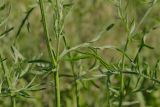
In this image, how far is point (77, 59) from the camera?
174 centimetres

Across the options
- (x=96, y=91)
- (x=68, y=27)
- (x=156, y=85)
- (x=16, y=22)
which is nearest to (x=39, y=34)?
(x=16, y=22)

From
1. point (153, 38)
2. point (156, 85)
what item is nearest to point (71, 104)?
point (156, 85)

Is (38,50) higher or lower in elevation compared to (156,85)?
lower

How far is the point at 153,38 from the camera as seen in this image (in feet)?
15.5

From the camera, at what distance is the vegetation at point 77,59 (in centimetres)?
177

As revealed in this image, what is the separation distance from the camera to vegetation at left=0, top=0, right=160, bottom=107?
1.77 meters

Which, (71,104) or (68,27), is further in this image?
(68,27)

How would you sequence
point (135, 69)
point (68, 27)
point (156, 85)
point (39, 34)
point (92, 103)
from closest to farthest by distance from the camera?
point (135, 69)
point (156, 85)
point (92, 103)
point (39, 34)
point (68, 27)

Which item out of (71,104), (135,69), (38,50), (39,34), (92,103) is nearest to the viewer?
(135,69)

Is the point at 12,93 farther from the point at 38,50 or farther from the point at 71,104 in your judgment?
the point at 38,50

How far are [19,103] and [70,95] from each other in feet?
1.04

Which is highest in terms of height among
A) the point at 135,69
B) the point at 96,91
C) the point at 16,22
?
the point at 135,69

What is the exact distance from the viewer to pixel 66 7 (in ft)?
6.31

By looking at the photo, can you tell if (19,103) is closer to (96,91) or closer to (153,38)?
(96,91)
